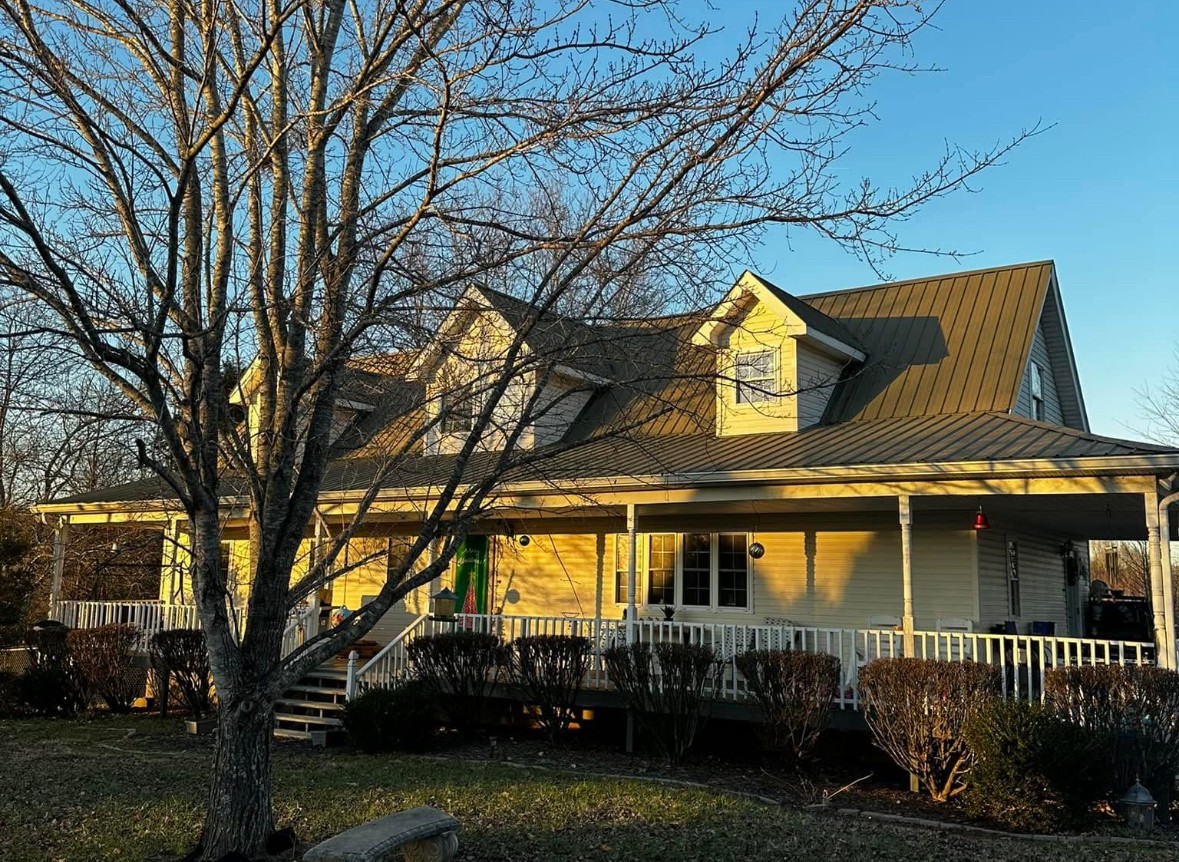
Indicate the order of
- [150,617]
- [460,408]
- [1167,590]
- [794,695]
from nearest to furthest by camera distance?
[460,408]
[1167,590]
[794,695]
[150,617]

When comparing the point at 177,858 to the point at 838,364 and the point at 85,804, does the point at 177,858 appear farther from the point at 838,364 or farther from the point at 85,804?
the point at 838,364

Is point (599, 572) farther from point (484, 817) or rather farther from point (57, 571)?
point (57, 571)

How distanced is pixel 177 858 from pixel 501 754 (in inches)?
206

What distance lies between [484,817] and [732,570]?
766cm

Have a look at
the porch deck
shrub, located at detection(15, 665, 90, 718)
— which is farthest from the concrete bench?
shrub, located at detection(15, 665, 90, 718)

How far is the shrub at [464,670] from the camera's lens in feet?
40.3

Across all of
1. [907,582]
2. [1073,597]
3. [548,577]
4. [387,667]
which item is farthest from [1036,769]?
[1073,597]

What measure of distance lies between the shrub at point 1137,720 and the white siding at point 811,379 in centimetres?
619

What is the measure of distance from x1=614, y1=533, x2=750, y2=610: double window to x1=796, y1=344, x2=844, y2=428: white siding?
209cm

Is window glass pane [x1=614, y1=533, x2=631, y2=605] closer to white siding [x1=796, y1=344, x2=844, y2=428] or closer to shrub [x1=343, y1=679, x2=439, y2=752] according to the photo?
white siding [x1=796, y1=344, x2=844, y2=428]

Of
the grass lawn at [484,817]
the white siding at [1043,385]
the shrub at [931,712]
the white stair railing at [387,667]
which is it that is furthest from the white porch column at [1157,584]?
the white stair railing at [387,667]

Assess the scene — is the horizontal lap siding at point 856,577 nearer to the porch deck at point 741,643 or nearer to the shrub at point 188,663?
the porch deck at point 741,643

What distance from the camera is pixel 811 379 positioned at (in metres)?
14.4

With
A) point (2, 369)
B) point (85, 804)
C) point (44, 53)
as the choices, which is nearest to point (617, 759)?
point (85, 804)
